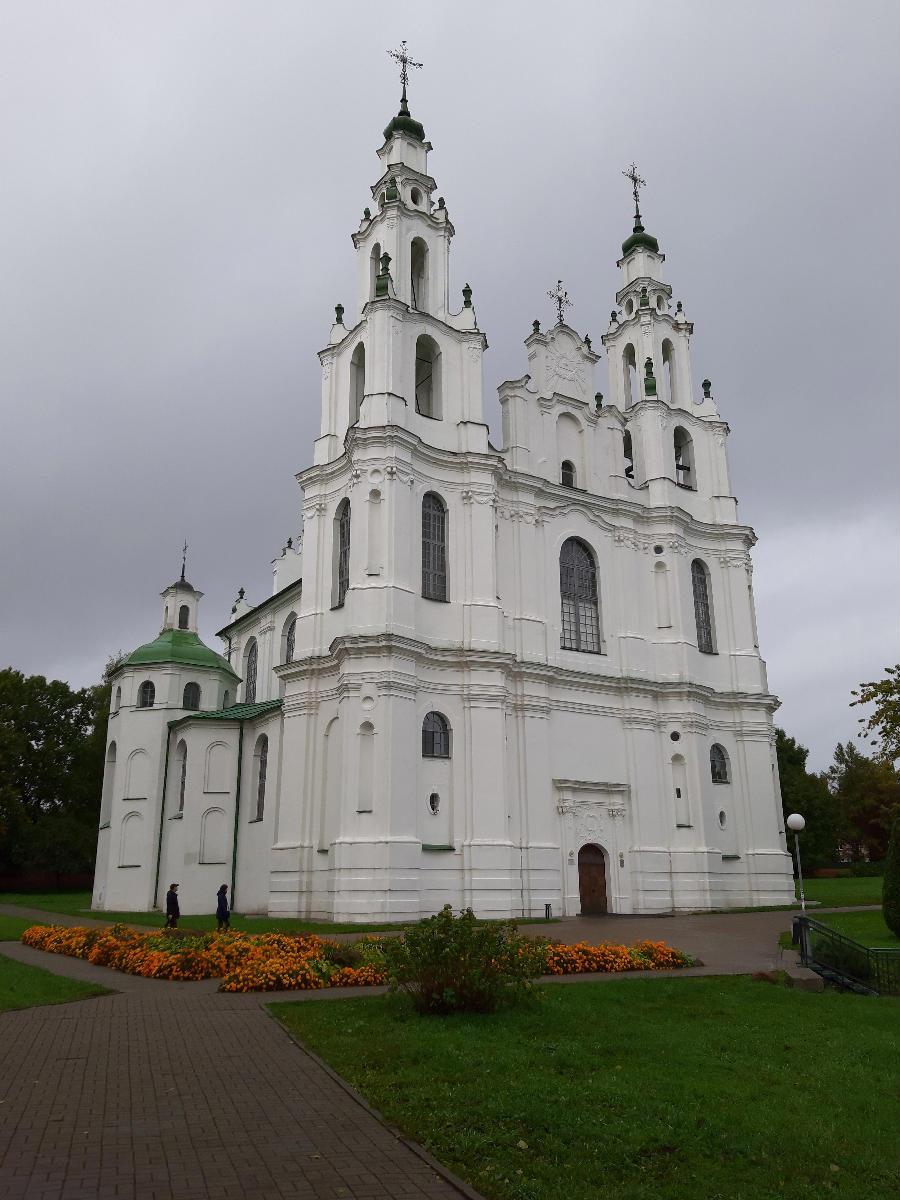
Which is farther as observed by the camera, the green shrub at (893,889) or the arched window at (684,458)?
the arched window at (684,458)

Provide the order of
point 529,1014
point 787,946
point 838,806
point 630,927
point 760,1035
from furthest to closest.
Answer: point 838,806 → point 630,927 → point 787,946 → point 529,1014 → point 760,1035

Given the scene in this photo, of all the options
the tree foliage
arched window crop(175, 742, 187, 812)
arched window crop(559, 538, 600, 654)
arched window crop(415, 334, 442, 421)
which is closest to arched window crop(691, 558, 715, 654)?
arched window crop(559, 538, 600, 654)

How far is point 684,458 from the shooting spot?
143 ft

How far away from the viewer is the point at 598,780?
3481 centimetres

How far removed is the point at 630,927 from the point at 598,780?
7.94 meters

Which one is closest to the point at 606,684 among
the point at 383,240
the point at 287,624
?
the point at 287,624

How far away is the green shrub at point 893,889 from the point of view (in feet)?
63.0

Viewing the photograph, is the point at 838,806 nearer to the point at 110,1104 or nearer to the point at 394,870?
the point at 394,870

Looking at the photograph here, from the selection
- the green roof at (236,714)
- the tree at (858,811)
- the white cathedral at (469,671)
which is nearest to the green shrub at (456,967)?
the white cathedral at (469,671)

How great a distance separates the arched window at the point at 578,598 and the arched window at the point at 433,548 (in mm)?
5617

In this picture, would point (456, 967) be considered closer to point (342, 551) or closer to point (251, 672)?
point (342, 551)

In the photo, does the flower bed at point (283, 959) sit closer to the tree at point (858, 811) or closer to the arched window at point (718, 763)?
the arched window at point (718, 763)

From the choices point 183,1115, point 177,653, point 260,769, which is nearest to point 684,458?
point 260,769

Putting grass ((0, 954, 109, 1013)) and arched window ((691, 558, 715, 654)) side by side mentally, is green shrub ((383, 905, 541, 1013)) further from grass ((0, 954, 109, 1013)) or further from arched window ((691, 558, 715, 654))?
arched window ((691, 558, 715, 654))
